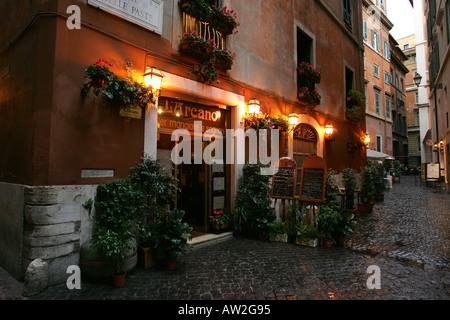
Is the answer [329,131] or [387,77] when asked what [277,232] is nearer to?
[329,131]

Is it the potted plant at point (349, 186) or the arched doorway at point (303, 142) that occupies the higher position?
the arched doorway at point (303, 142)

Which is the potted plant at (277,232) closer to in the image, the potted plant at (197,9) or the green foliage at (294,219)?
the green foliage at (294,219)

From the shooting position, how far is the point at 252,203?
234 inches

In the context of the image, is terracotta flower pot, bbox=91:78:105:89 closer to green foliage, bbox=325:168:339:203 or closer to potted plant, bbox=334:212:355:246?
potted plant, bbox=334:212:355:246

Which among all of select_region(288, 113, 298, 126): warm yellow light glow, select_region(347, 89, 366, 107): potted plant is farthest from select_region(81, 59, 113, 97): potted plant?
select_region(347, 89, 366, 107): potted plant

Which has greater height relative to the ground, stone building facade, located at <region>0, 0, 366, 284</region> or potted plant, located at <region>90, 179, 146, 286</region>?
stone building facade, located at <region>0, 0, 366, 284</region>

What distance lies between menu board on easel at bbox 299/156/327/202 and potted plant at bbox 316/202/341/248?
0.33m

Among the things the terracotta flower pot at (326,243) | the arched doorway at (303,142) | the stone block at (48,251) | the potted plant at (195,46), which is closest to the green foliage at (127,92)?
the potted plant at (195,46)

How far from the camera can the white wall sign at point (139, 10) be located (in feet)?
13.8

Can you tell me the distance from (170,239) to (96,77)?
2.67m

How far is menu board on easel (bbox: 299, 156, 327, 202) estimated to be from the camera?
576 centimetres

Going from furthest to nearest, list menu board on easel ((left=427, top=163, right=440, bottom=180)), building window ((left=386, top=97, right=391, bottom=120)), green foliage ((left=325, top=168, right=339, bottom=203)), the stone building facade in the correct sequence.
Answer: building window ((left=386, top=97, right=391, bottom=120))
menu board on easel ((left=427, top=163, right=440, bottom=180))
green foliage ((left=325, top=168, right=339, bottom=203))
the stone building facade

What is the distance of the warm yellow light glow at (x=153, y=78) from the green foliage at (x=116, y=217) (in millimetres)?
1723
